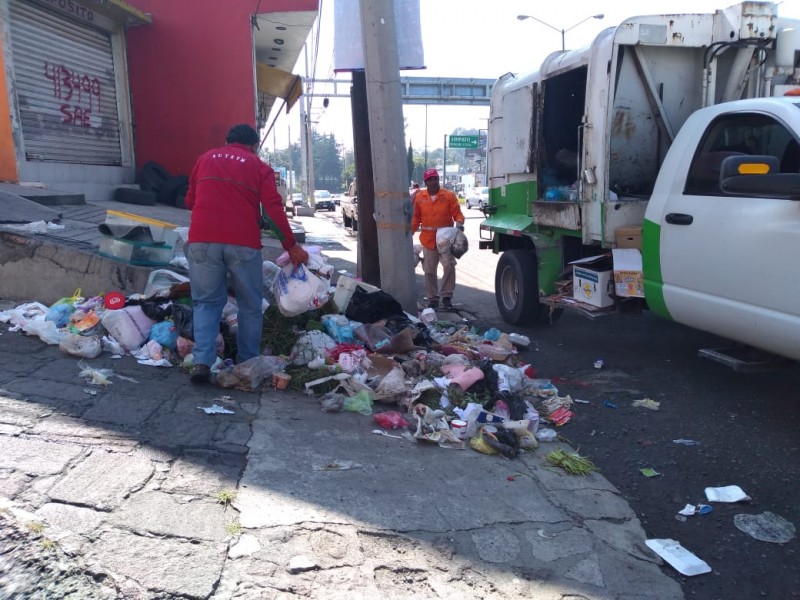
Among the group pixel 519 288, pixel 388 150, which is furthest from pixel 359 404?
pixel 519 288

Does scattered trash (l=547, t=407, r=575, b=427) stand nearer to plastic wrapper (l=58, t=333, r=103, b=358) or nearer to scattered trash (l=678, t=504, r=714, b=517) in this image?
scattered trash (l=678, t=504, r=714, b=517)

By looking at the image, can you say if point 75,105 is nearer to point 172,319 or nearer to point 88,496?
point 172,319

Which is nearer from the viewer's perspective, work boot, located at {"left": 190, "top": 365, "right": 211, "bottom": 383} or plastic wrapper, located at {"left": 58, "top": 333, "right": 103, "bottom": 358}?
work boot, located at {"left": 190, "top": 365, "right": 211, "bottom": 383}

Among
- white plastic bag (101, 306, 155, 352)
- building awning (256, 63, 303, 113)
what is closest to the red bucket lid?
white plastic bag (101, 306, 155, 352)

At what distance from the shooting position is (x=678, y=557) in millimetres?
2984

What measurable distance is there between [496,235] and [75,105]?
23.9ft

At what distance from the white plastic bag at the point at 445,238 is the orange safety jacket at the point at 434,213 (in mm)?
107

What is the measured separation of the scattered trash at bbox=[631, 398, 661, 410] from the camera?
16.0 ft

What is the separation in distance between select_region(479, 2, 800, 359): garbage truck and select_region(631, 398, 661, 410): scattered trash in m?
0.66

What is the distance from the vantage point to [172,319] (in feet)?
17.0

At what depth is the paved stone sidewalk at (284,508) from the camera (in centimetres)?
251

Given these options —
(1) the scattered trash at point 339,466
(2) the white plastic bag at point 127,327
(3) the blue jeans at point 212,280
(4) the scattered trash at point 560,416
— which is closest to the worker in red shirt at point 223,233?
(3) the blue jeans at point 212,280

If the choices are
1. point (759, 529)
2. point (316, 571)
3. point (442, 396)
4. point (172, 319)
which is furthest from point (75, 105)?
point (759, 529)

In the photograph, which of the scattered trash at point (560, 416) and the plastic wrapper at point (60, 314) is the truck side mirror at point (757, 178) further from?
the plastic wrapper at point (60, 314)
